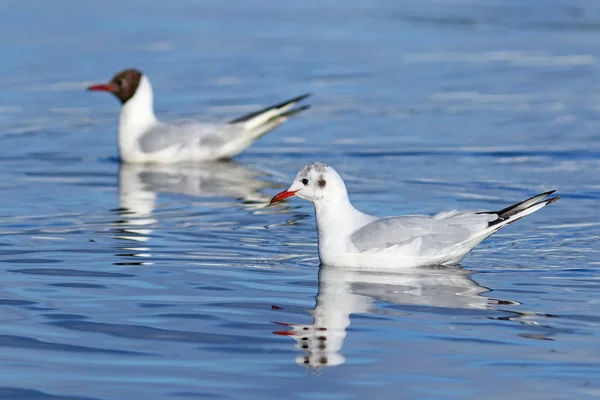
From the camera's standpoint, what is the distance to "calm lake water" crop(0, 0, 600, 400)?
7285 millimetres

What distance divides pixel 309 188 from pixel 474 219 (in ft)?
4.10

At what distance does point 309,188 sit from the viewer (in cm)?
1017

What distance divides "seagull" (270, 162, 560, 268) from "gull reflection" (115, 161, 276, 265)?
1.59 m

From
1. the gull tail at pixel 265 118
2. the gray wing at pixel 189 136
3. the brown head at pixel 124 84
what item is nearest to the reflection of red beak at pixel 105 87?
the brown head at pixel 124 84

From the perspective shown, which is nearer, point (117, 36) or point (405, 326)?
point (405, 326)

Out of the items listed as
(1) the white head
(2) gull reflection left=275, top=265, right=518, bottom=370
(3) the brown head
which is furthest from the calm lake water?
(3) the brown head

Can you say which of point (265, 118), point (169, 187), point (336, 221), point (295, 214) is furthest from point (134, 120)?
point (336, 221)

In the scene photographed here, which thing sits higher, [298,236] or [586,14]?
[586,14]

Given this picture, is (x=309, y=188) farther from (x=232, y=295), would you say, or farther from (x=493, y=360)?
(x=493, y=360)

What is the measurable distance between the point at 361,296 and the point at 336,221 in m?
1.14

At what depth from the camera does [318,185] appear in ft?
33.3

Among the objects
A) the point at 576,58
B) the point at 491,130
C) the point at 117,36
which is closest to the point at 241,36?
the point at 117,36

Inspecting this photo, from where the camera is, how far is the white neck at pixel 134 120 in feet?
53.6

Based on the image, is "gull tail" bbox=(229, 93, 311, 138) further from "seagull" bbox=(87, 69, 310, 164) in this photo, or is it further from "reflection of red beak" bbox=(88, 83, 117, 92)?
"reflection of red beak" bbox=(88, 83, 117, 92)
